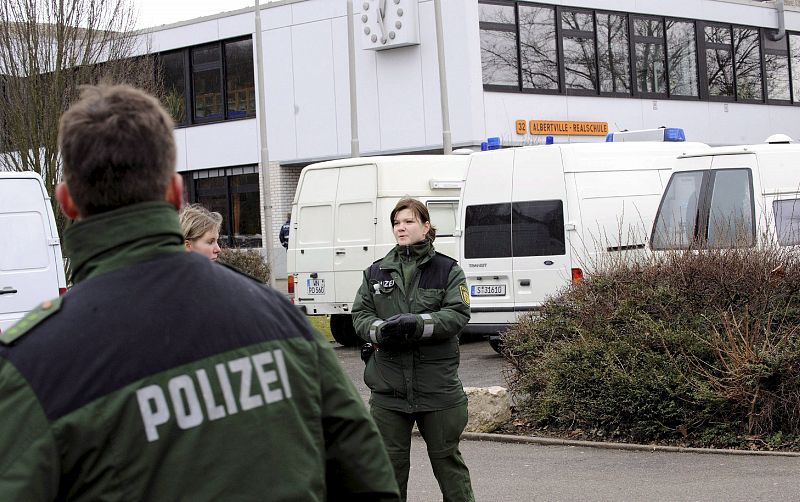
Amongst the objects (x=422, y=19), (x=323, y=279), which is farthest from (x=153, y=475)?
(x=422, y=19)

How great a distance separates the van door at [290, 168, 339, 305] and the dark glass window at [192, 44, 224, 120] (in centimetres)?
1611

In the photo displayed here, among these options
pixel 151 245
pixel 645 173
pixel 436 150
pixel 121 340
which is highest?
pixel 436 150

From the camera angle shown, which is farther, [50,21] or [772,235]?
[50,21]

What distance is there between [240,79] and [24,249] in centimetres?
2132

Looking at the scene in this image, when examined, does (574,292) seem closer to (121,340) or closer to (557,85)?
(121,340)

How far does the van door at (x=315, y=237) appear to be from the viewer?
17.8m

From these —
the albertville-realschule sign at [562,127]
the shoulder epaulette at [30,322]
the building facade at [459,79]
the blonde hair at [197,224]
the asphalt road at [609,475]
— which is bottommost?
the asphalt road at [609,475]

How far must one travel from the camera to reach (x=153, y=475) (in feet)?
7.10

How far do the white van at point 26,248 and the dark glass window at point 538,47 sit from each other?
58.1 feet

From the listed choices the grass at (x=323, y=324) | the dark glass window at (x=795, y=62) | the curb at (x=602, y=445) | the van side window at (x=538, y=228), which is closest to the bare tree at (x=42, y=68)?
the grass at (x=323, y=324)

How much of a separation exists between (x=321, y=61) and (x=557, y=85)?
576cm

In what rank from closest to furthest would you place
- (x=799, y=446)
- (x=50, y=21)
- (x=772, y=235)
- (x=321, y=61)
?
(x=799, y=446) < (x=772, y=235) < (x=50, y=21) < (x=321, y=61)

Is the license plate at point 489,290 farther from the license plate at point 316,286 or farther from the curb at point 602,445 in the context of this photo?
the curb at point 602,445

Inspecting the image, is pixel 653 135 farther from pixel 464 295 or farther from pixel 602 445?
pixel 464 295
